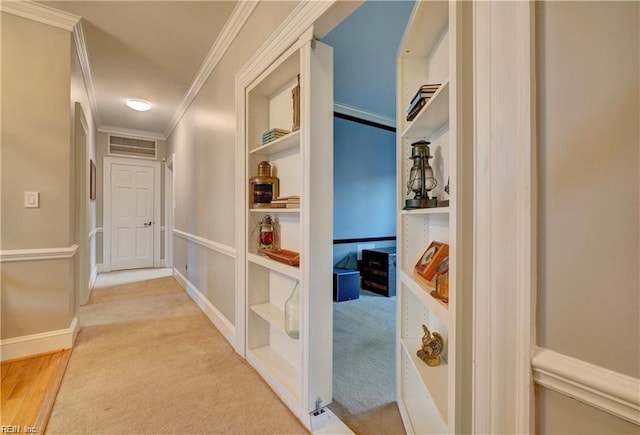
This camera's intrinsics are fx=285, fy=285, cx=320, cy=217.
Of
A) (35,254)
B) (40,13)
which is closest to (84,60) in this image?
(40,13)

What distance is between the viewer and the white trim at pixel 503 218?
660mm

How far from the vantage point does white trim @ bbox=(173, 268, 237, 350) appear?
2412mm

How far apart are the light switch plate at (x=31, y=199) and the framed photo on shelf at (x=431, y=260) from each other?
279 centimetres

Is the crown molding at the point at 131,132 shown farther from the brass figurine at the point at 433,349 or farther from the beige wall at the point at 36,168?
the brass figurine at the point at 433,349

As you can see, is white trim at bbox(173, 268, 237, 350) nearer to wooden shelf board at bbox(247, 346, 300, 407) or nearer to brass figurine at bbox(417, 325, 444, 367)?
wooden shelf board at bbox(247, 346, 300, 407)

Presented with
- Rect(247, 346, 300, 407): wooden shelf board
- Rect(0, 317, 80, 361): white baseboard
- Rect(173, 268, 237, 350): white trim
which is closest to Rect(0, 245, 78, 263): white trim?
Rect(0, 317, 80, 361): white baseboard

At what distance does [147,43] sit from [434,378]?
3.38m

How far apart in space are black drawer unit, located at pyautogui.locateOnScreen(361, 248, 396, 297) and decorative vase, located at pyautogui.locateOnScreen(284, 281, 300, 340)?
250cm

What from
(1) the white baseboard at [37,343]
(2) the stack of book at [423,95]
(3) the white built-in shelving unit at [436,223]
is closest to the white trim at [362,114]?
(3) the white built-in shelving unit at [436,223]

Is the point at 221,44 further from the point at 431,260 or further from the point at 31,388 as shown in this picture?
the point at 31,388

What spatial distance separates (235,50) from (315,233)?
1812mm

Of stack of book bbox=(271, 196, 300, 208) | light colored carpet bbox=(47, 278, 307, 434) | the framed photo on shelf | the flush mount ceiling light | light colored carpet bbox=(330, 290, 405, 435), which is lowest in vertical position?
light colored carpet bbox=(330, 290, 405, 435)

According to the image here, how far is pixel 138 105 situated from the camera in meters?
3.88

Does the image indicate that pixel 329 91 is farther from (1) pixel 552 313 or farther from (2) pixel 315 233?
(1) pixel 552 313
